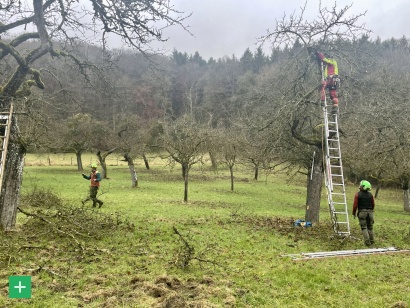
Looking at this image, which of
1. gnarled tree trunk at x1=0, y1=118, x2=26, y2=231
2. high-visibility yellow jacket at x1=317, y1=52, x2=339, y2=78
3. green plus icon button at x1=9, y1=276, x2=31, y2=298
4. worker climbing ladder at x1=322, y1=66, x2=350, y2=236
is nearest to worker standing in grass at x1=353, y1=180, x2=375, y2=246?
worker climbing ladder at x1=322, y1=66, x2=350, y2=236

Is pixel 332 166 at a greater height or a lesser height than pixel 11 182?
greater

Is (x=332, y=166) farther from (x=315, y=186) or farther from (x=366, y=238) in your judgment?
(x=366, y=238)

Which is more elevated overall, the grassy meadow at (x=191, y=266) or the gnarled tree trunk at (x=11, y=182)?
the gnarled tree trunk at (x=11, y=182)

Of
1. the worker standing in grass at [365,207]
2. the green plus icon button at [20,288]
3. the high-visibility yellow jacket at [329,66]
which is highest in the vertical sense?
the high-visibility yellow jacket at [329,66]

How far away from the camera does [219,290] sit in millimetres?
5742

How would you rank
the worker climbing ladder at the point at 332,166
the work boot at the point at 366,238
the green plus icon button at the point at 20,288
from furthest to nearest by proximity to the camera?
the worker climbing ladder at the point at 332,166, the work boot at the point at 366,238, the green plus icon button at the point at 20,288

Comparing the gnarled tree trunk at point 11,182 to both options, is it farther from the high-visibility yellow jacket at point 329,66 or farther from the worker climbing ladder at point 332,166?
the high-visibility yellow jacket at point 329,66

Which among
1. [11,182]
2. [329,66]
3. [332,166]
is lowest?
A: [11,182]

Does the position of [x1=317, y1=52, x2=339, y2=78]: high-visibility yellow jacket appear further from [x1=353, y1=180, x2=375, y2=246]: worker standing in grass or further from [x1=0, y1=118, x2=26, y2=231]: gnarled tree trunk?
[x1=0, y1=118, x2=26, y2=231]: gnarled tree trunk

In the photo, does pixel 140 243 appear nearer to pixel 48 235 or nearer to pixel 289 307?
pixel 48 235

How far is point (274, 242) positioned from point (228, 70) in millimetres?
60918

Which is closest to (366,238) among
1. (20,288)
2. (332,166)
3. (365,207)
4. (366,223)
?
(366,223)

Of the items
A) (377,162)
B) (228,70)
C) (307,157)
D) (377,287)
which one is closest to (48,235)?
(377,287)

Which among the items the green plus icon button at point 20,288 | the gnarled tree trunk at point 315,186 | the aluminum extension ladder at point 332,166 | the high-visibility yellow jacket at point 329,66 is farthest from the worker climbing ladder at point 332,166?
the green plus icon button at point 20,288
